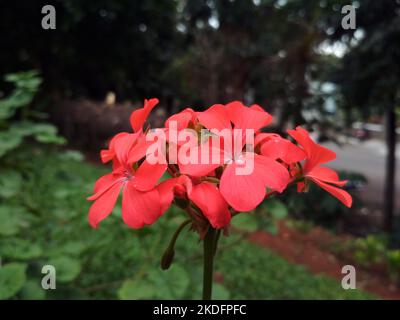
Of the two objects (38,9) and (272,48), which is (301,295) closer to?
(272,48)

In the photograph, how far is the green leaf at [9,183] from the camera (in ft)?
5.53

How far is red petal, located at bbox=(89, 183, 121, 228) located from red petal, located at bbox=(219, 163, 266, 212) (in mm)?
158

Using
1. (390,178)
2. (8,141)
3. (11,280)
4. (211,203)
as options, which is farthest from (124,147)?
(390,178)

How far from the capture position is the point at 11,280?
122 cm

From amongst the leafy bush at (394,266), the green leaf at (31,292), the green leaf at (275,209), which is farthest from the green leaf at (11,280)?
the leafy bush at (394,266)

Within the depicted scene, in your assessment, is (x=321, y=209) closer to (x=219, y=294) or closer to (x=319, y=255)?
(x=319, y=255)

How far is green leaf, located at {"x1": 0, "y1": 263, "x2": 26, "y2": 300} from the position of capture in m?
1.18

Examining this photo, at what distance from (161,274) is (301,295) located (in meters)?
1.74

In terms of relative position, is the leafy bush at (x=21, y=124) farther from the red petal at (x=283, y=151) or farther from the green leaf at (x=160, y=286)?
the red petal at (x=283, y=151)

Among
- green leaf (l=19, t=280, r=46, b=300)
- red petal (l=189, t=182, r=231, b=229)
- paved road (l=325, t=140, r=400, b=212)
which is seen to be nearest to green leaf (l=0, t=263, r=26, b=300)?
green leaf (l=19, t=280, r=46, b=300)

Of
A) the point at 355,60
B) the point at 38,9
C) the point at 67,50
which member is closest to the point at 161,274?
the point at 355,60

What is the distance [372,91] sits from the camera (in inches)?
201

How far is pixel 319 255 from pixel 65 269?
3.36m
